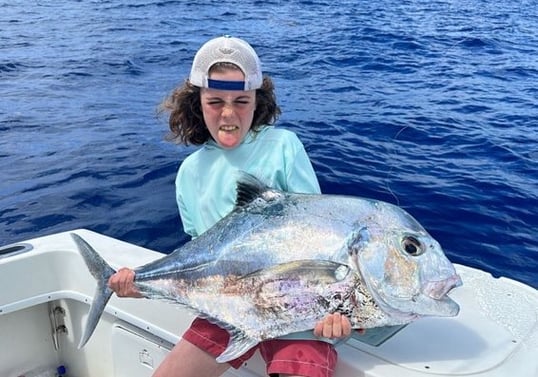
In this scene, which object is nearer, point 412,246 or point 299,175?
point 412,246

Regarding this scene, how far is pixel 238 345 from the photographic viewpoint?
2.07 metres

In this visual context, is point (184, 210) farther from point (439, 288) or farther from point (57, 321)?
point (439, 288)

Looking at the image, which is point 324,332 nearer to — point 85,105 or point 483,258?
point 483,258

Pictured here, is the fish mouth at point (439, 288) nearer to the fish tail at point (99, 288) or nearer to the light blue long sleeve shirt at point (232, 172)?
the light blue long sleeve shirt at point (232, 172)

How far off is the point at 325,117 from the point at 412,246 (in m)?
6.86

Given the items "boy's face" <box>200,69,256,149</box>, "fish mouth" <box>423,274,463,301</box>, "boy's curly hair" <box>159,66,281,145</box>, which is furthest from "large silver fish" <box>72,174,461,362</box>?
"boy's curly hair" <box>159,66,281,145</box>

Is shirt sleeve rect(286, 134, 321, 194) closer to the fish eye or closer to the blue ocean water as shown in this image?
the fish eye

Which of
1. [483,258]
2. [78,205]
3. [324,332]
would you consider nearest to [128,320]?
[324,332]

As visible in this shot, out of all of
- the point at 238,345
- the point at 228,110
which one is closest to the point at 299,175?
the point at 228,110

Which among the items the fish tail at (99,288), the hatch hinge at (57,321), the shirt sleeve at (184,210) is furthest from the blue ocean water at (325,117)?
the fish tail at (99,288)

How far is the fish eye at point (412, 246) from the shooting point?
74.5 inches

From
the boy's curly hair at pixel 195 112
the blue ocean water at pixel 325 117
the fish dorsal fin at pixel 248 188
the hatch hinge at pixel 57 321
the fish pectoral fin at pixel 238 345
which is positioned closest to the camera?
the fish pectoral fin at pixel 238 345

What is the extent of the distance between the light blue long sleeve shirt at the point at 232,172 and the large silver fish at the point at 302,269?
1.23ft

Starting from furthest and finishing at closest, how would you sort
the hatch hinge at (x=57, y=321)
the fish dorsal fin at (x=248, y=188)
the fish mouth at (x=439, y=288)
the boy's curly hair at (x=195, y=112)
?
the hatch hinge at (x=57, y=321) < the boy's curly hair at (x=195, y=112) < the fish dorsal fin at (x=248, y=188) < the fish mouth at (x=439, y=288)
